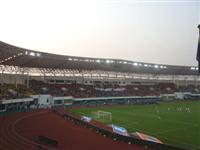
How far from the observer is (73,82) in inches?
2810

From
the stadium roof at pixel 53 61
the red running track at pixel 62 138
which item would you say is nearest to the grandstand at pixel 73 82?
the stadium roof at pixel 53 61

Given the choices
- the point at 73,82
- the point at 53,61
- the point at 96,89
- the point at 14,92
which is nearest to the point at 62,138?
the point at 14,92

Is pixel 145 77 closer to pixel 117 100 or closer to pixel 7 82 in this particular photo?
pixel 117 100

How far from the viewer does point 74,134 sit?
27.1 metres

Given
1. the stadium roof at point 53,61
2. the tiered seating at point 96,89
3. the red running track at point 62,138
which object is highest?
the stadium roof at point 53,61

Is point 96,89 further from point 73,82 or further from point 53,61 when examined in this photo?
point 53,61

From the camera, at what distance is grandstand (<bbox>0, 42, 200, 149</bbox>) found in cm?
4638

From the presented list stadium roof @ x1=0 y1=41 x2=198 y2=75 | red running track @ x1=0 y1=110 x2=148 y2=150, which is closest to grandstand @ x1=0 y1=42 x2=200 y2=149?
stadium roof @ x1=0 y1=41 x2=198 y2=75

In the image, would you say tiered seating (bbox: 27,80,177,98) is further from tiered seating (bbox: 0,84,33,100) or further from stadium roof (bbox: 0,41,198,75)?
stadium roof (bbox: 0,41,198,75)

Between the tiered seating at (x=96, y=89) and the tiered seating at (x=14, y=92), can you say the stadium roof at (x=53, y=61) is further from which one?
the tiered seating at (x=96, y=89)

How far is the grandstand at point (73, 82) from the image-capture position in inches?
1826

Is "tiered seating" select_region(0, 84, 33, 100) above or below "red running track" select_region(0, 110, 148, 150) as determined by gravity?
above

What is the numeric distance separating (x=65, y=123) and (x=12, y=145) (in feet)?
41.1

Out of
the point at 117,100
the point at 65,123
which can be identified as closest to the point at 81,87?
the point at 117,100
